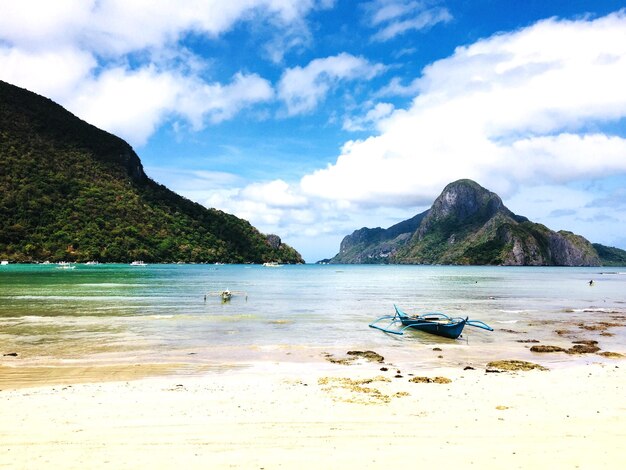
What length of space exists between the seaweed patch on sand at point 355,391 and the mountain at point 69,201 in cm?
14355

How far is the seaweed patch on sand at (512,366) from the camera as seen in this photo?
1659cm

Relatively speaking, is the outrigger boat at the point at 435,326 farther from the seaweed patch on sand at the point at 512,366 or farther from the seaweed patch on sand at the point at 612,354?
the seaweed patch on sand at the point at 612,354

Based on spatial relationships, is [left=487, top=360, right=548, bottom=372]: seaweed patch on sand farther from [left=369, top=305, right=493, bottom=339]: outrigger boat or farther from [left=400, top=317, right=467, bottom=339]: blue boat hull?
[left=400, top=317, right=467, bottom=339]: blue boat hull

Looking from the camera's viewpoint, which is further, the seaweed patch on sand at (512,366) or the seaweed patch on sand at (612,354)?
the seaweed patch on sand at (612,354)

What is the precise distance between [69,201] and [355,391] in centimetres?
15941

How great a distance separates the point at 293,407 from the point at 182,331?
1665 cm

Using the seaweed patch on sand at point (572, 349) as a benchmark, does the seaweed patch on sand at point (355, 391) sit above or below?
above

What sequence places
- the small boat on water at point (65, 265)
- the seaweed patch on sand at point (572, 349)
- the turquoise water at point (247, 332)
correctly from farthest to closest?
the small boat on water at point (65, 265) → the seaweed patch on sand at point (572, 349) → the turquoise water at point (247, 332)

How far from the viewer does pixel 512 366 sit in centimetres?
1691

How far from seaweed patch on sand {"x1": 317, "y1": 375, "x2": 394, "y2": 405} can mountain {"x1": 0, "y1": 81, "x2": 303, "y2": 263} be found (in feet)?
471

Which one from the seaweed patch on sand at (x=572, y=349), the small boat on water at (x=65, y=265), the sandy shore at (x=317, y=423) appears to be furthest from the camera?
the small boat on water at (x=65, y=265)

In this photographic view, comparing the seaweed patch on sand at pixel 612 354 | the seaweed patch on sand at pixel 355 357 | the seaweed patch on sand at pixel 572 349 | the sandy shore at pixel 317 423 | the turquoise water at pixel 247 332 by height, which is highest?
the sandy shore at pixel 317 423

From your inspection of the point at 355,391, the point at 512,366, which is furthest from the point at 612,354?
the point at 355,391

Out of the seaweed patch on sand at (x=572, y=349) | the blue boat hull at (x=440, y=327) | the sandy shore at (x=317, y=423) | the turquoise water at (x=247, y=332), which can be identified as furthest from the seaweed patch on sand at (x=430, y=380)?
the blue boat hull at (x=440, y=327)
